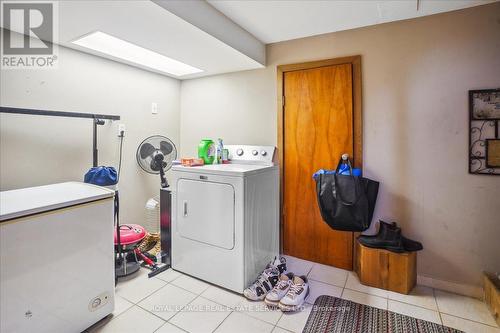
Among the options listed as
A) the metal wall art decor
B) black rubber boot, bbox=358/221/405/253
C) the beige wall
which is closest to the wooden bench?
→ black rubber boot, bbox=358/221/405/253

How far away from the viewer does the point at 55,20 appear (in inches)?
67.3

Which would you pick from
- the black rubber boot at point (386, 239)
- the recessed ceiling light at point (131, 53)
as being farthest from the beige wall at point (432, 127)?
the recessed ceiling light at point (131, 53)

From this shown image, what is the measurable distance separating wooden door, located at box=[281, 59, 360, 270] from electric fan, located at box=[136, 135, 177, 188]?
1220 millimetres

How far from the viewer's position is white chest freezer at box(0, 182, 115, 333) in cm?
122

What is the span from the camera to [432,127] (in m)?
2.00

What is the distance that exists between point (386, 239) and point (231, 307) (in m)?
1.33

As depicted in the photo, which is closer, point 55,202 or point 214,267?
point 55,202

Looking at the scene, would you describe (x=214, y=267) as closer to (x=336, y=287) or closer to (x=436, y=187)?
(x=336, y=287)

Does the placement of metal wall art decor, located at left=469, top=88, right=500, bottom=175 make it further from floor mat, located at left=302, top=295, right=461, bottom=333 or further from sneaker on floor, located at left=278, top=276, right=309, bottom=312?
sneaker on floor, located at left=278, top=276, right=309, bottom=312

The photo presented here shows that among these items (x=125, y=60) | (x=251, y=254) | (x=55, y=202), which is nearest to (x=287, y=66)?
(x=125, y=60)

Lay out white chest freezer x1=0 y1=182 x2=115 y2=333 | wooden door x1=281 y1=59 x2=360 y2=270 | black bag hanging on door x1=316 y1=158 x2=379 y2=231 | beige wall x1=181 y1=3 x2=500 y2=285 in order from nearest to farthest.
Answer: white chest freezer x1=0 y1=182 x2=115 y2=333 → beige wall x1=181 y1=3 x2=500 y2=285 → black bag hanging on door x1=316 y1=158 x2=379 y2=231 → wooden door x1=281 y1=59 x2=360 y2=270

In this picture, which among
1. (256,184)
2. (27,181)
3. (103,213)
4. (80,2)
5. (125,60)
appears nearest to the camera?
(80,2)

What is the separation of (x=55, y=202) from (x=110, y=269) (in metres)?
0.57

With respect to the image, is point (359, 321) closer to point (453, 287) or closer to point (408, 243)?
point (408, 243)
